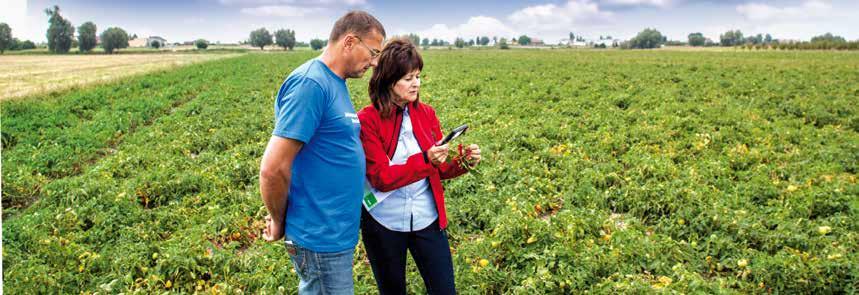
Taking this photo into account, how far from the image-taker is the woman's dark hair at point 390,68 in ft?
9.05

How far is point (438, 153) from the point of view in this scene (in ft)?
9.02

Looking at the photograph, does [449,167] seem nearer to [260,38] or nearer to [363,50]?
[363,50]

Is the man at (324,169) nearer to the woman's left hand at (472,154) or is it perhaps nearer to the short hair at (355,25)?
the short hair at (355,25)

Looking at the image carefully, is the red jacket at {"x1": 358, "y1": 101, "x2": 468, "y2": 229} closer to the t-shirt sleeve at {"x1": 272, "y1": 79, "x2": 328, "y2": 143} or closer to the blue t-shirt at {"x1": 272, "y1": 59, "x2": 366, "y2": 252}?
the blue t-shirt at {"x1": 272, "y1": 59, "x2": 366, "y2": 252}

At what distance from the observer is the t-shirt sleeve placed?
2162 millimetres

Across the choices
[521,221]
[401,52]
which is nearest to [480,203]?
[521,221]

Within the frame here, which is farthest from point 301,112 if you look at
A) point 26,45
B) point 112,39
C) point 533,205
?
point 112,39

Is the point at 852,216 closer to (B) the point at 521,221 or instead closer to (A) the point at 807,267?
(A) the point at 807,267

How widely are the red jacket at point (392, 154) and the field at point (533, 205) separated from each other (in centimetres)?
47

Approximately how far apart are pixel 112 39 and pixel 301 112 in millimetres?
107656

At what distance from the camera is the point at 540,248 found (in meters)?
4.97

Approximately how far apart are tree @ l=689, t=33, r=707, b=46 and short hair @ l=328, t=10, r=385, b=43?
150168 mm

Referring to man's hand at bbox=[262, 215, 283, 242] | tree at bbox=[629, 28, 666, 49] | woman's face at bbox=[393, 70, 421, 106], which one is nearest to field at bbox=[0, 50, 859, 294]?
woman's face at bbox=[393, 70, 421, 106]

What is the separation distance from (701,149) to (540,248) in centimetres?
535
